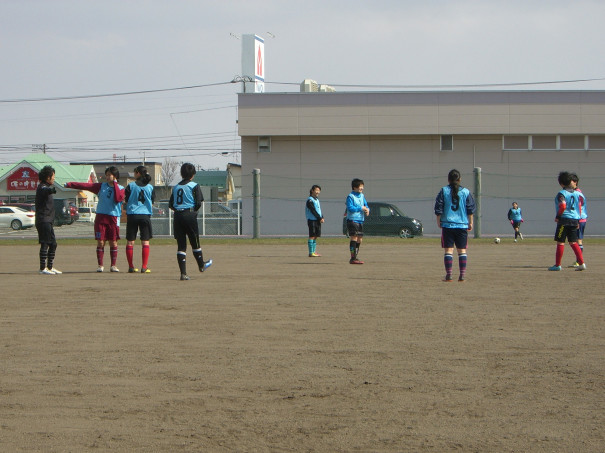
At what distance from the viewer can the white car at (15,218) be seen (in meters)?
47.6

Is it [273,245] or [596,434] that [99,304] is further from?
[273,245]

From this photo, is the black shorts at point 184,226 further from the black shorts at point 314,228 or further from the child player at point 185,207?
the black shorts at point 314,228

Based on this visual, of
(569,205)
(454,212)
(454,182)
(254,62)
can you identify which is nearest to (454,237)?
(454,212)

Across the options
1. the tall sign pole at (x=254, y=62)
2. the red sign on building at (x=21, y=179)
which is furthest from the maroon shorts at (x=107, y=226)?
the red sign on building at (x=21, y=179)

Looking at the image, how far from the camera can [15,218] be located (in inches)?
1879

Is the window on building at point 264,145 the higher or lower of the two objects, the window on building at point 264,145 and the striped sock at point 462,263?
the higher

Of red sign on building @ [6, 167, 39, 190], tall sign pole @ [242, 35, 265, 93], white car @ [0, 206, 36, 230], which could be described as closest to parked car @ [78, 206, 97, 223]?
white car @ [0, 206, 36, 230]

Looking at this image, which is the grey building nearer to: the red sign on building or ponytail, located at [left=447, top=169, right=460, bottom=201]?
ponytail, located at [left=447, top=169, right=460, bottom=201]

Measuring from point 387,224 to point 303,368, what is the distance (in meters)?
27.6

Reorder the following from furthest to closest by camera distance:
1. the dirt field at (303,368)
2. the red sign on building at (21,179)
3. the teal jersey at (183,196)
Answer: the red sign on building at (21,179) → the teal jersey at (183,196) → the dirt field at (303,368)

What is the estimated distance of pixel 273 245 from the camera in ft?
82.9

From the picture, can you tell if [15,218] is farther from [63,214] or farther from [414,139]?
[414,139]

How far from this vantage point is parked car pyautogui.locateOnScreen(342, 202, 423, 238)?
109ft

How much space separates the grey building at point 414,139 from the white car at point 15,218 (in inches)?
580
